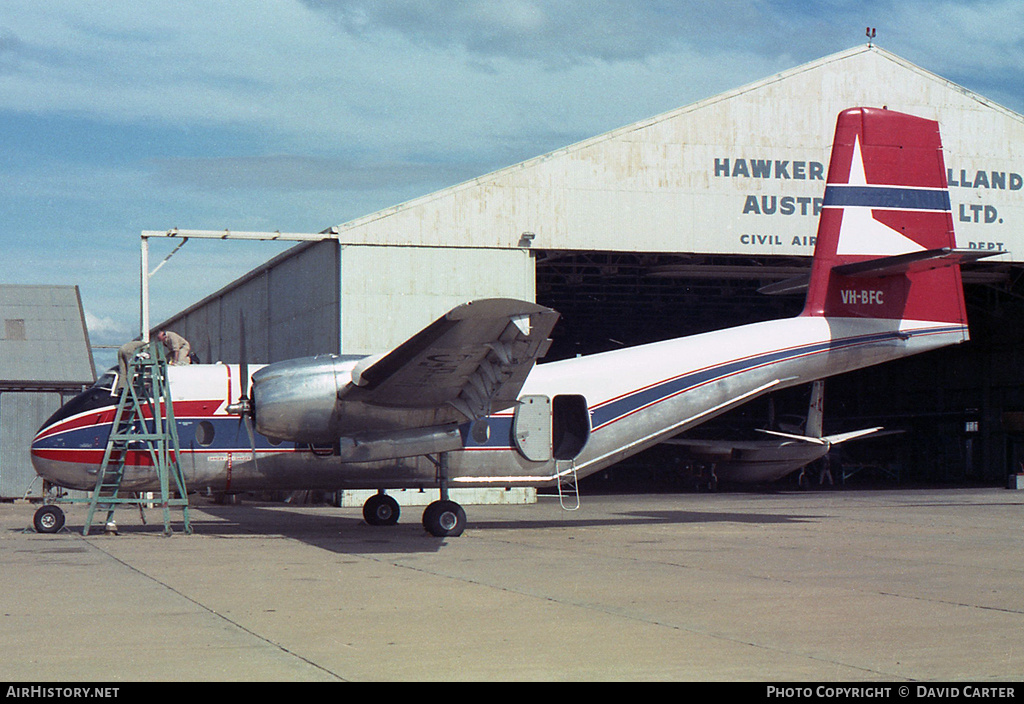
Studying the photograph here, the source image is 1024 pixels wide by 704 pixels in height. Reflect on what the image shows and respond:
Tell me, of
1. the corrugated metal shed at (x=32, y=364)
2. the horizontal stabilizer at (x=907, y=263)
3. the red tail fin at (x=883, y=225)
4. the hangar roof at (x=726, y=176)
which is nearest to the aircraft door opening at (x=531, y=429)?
the red tail fin at (x=883, y=225)

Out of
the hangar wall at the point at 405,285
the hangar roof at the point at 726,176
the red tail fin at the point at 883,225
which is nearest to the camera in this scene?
the red tail fin at the point at 883,225

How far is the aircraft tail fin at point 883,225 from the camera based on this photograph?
63.8 ft

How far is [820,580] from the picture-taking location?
10992 mm

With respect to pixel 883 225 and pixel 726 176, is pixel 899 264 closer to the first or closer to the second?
pixel 883 225

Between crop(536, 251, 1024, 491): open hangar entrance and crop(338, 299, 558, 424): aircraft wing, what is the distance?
47.6ft

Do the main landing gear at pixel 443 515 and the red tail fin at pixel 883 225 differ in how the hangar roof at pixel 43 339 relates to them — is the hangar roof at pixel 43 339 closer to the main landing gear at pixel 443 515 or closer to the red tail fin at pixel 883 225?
the main landing gear at pixel 443 515

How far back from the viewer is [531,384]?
59.4 ft

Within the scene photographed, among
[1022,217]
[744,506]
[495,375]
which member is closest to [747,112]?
[1022,217]

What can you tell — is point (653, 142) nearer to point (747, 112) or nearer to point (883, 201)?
point (747, 112)

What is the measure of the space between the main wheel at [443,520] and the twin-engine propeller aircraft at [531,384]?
0.02 m

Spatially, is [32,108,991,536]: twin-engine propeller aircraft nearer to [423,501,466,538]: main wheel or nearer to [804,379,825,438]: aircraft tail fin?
[423,501,466,538]: main wheel

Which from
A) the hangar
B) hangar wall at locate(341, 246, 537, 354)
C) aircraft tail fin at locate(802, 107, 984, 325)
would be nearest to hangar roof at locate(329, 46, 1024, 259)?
the hangar

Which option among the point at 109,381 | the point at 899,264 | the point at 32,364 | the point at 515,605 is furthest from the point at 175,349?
the point at 32,364
